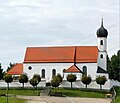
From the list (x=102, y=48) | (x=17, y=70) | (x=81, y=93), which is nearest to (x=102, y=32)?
(x=102, y=48)

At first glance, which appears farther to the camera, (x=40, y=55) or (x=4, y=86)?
(x=40, y=55)

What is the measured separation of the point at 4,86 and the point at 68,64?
15.5 m

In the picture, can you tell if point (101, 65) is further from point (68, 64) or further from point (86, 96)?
point (86, 96)

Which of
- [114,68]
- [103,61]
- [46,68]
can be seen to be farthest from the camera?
[114,68]

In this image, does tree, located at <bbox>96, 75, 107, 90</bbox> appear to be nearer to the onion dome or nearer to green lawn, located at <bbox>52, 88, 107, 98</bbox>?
green lawn, located at <bbox>52, 88, 107, 98</bbox>

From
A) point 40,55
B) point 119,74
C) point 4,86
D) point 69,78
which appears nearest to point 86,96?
point 69,78

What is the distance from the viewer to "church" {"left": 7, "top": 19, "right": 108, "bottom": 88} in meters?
102

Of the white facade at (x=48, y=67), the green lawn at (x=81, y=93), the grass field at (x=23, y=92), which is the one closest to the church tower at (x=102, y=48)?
the white facade at (x=48, y=67)

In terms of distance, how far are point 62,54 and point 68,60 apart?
88.6 inches

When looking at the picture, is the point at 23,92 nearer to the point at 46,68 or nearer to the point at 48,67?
the point at 46,68

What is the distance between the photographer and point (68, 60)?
10344cm

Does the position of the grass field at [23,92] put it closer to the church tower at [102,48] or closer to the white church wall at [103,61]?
the church tower at [102,48]

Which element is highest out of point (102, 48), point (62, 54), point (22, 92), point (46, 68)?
point (102, 48)

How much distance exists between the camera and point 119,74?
384 feet
